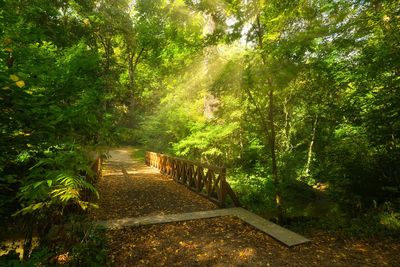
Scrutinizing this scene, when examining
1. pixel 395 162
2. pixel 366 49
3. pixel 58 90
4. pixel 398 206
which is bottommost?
pixel 398 206

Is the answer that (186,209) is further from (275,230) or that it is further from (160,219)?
(275,230)

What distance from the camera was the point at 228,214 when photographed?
6723 mm

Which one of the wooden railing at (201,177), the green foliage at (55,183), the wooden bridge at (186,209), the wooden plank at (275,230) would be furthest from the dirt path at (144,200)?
the green foliage at (55,183)

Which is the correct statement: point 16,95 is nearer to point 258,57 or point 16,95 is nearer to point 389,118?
Result: point 258,57

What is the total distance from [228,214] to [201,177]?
267 cm

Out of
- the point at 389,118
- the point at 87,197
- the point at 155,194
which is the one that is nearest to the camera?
the point at 389,118

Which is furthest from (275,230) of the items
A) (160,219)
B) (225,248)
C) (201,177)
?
(201,177)

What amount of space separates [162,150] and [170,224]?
44.9 feet

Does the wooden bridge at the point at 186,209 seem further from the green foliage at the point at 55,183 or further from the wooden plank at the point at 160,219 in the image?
the green foliage at the point at 55,183

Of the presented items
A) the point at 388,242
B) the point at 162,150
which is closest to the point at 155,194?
the point at 388,242

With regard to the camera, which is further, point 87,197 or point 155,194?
point 155,194

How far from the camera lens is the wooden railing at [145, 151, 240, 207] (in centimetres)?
756

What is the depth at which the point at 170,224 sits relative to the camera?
605cm

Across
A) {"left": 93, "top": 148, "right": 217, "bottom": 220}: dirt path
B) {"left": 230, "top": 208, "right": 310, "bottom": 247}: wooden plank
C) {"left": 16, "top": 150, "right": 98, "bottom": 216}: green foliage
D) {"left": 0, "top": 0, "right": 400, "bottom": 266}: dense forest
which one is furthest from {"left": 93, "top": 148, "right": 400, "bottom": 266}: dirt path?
{"left": 16, "top": 150, "right": 98, "bottom": 216}: green foliage
